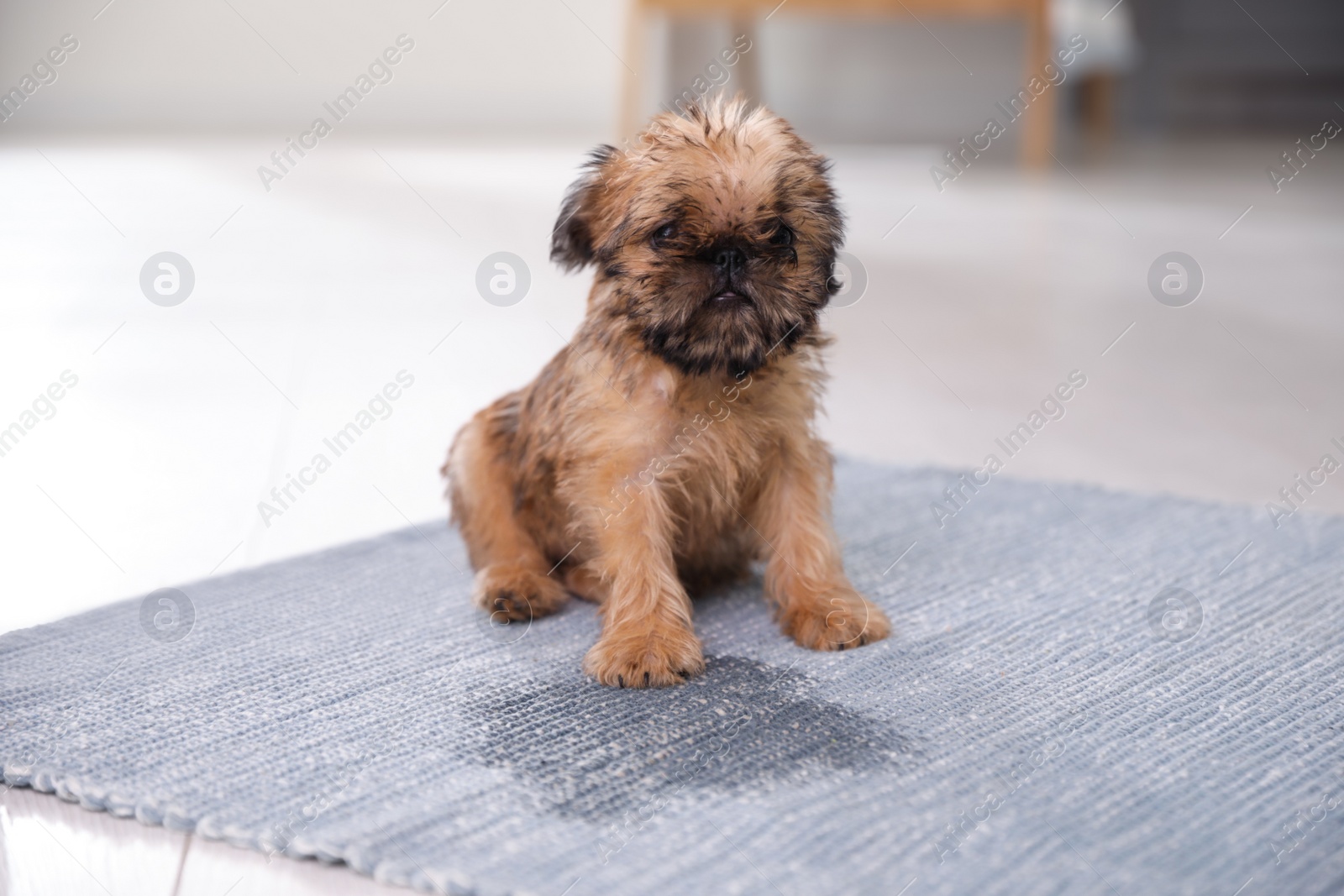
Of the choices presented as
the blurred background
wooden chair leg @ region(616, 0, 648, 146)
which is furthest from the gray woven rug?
wooden chair leg @ region(616, 0, 648, 146)

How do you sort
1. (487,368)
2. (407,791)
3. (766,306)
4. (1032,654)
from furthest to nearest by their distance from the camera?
(487,368), (1032,654), (766,306), (407,791)

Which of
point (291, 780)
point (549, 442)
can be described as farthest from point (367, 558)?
point (291, 780)

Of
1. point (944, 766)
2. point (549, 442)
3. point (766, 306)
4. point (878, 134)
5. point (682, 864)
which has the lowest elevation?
point (878, 134)

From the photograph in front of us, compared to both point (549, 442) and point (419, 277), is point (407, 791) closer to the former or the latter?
point (549, 442)

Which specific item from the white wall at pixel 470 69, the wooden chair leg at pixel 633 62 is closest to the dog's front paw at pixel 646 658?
the wooden chair leg at pixel 633 62

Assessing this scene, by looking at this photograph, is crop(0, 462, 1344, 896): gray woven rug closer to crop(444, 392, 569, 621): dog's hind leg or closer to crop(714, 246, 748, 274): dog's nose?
crop(444, 392, 569, 621): dog's hind leg

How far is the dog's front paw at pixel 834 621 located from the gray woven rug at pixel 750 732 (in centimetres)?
4

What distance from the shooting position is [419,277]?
647 cm

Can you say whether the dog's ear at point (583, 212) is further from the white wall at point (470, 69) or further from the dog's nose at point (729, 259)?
the white wall at point (470, 69)

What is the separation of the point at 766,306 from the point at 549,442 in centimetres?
56

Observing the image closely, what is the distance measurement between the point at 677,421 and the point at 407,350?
2877 millimetres

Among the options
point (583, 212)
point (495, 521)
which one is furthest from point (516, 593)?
point (583, 212)

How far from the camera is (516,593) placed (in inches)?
103

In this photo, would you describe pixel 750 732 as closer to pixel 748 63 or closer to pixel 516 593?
pixel 516 593
